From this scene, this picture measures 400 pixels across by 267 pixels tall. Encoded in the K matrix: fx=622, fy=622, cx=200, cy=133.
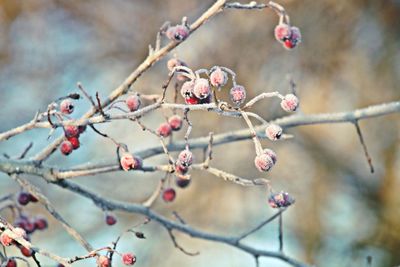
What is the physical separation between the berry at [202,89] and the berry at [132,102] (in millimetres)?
181

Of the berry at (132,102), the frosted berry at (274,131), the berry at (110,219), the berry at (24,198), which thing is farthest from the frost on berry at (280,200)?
the berry at (24,198)

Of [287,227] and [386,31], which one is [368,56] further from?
[287,227]

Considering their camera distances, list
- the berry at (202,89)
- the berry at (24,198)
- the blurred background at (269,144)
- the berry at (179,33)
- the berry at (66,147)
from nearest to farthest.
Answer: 1. the berry at (202,89)
2. the berry at (179,33)
3. the berry at (66,147)
4. the berry at (24,198)
5. the blurred background at (269,144)

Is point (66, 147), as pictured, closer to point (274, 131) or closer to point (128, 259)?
point (128, 259)

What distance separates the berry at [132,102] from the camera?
87cm

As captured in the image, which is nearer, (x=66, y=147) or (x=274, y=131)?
(x=274, y=131)

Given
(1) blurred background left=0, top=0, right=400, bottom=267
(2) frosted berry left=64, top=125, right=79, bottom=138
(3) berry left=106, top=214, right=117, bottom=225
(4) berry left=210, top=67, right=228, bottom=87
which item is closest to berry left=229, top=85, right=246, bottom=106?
(4) berry left=210, top=67, right=228, bottom=87

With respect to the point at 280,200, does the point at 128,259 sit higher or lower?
lower

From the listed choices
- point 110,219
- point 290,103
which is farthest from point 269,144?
point 290,103

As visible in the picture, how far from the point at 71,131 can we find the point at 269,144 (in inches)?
115

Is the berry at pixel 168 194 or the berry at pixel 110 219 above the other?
the berry at pixel 168 194

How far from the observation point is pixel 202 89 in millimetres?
703

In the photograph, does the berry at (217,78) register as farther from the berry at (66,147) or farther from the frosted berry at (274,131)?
the berry at (66,147)

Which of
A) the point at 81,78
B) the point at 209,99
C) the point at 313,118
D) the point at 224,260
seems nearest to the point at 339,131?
the point at 224,260
